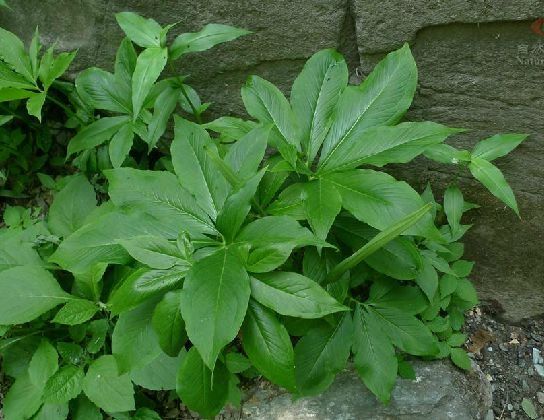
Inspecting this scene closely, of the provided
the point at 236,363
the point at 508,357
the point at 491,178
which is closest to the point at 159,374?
the point at 236,363

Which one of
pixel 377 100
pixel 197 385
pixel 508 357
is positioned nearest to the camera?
pixel 197 385

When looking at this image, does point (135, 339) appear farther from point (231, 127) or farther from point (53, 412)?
point (231, 127)

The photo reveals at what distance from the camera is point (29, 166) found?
9.38 feet

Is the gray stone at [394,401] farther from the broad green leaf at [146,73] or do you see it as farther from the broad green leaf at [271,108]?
the broad green leaf at [146,73]

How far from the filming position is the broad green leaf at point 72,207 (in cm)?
238

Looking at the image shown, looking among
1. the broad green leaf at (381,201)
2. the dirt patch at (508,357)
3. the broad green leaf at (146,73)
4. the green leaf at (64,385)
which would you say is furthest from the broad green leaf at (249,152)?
the dirt patch at (508,357)

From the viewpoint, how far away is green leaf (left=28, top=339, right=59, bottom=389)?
2.09 metres

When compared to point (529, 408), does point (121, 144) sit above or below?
above

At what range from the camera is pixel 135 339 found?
5.42 feet

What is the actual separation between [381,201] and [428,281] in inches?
20.9

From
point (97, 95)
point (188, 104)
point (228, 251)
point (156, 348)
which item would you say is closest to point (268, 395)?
point (156, 348)

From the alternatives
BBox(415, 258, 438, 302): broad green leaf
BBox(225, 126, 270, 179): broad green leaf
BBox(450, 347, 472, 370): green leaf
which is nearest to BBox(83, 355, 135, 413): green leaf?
BBox(225, 126, 270, 179): broad green leaf

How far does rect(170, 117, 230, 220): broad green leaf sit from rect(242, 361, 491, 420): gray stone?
33.1 inches

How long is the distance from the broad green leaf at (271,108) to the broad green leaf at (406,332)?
677 millimetres
